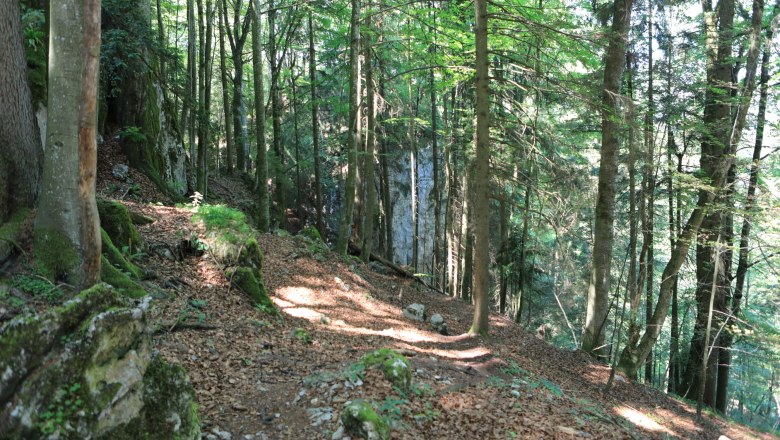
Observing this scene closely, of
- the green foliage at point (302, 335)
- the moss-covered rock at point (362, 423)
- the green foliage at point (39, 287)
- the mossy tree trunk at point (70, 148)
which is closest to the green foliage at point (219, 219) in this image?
the green foliage at point (302, 335)

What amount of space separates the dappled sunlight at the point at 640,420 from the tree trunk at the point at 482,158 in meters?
2.84

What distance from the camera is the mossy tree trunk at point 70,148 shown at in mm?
4621

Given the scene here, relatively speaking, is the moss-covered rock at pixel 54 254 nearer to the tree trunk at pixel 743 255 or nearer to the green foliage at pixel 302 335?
the green foliage at pixel 302 335

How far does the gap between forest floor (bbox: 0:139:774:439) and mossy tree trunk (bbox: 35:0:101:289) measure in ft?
4.25

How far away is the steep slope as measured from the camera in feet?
16.0

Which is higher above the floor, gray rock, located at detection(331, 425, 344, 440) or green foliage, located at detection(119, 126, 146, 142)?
green foliage, located at detection(119, 126, 146, 142)

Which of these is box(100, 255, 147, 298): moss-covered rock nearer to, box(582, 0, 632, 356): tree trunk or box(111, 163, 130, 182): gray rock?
box(111, 163, 130, 182): gray rock

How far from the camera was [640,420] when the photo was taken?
8.16m

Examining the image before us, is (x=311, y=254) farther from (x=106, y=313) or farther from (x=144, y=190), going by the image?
(x=106, y=313)

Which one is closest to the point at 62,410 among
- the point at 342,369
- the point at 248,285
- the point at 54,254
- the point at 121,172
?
the point at 54,254

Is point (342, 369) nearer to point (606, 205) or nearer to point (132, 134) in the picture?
point (606, 205)

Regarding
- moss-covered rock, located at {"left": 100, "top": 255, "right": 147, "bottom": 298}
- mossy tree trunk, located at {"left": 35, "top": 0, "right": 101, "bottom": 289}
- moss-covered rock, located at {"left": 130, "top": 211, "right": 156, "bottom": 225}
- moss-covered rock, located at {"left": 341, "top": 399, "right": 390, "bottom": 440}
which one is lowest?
moss-covered rock, located at {"left": 341, "top": 399, "right": 390, "bottom": 440}

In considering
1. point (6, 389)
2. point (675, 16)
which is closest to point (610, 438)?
point (6, 389)

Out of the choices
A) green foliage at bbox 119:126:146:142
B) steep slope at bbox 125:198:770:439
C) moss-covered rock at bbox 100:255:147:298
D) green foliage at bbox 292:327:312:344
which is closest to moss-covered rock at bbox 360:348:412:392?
steep slope at bbox 125:198:770:439
